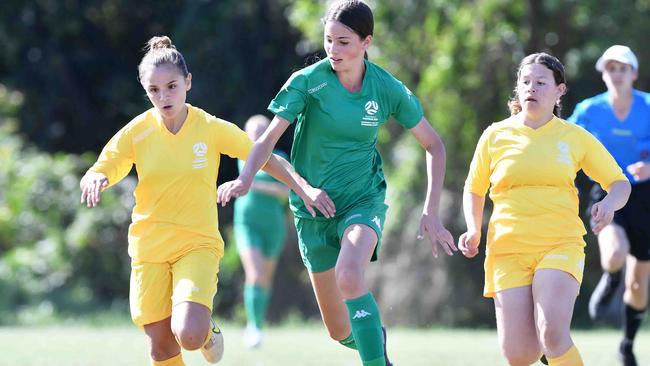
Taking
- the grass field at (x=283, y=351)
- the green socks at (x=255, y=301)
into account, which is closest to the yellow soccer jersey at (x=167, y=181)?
the grass field at (x=283, y=351)

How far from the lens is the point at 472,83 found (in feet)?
54.6

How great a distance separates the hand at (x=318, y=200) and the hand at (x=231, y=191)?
0.45 m

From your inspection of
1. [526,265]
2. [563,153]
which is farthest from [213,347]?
[563,153]

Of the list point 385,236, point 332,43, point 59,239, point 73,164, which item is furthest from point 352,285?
point 73,164

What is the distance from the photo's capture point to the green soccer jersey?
6.34 metres

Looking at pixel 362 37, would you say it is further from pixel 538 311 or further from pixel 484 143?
pixel 538 311

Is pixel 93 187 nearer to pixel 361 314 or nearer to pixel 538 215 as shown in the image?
pixel 361 314

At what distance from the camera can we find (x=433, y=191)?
6367 mm

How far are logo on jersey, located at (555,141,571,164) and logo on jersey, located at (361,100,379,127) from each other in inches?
38.9

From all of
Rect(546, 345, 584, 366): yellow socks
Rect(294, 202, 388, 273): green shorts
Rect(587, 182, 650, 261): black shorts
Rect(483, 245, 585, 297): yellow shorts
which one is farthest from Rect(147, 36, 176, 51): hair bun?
Rect(587, 182, 650, 261): black shorts

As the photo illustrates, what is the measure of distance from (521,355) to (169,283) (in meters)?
1.81

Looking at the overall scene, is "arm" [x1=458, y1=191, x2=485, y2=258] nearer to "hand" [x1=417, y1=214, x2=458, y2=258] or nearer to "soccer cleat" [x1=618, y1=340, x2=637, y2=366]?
"hand" [x1=417, y1=214, x2=458, y2=258]

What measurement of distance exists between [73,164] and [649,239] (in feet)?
39.9

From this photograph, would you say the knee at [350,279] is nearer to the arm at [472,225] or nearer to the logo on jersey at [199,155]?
the arm at [472,225]
